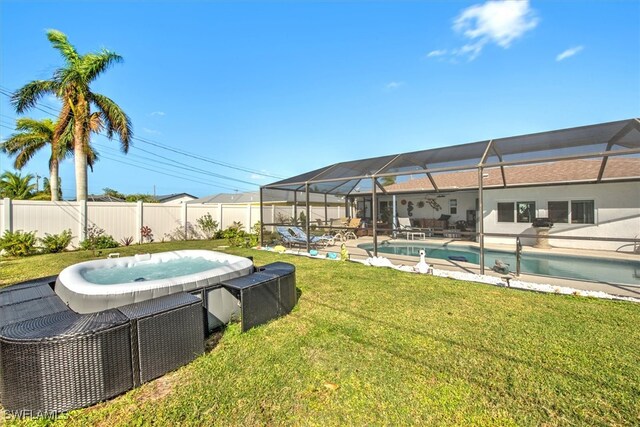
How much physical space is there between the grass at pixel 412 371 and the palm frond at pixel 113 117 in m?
12.3

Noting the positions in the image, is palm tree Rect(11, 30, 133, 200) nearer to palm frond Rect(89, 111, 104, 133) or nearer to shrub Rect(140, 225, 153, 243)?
palm frond Rect(89, 111, 104, 133)

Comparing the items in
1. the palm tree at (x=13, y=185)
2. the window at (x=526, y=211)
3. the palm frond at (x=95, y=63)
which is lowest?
the window at (x=526, y=211)

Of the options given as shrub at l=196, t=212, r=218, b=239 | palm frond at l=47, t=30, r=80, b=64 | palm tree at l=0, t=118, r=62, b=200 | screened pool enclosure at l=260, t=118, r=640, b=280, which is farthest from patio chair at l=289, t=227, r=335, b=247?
palm tree at l=0, t=118, r=62, b=200

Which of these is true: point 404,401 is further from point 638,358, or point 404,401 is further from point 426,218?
point 426,218

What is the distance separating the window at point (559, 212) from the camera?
11.6m

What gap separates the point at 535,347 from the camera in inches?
128

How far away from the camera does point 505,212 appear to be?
12984mm

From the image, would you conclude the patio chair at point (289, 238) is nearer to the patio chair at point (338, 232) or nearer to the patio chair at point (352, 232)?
the patio chair at point (338, 232)

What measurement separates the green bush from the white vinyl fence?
36cm

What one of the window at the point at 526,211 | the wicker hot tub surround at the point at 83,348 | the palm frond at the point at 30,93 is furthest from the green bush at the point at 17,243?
the window at the point at 526,211

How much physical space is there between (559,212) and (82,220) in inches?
766

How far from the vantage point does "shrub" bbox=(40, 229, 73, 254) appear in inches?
415

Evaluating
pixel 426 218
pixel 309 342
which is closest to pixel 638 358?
pixel 309 342

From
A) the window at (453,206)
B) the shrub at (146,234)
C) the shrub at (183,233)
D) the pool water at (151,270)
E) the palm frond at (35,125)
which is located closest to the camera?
the pool water at (151,270)
